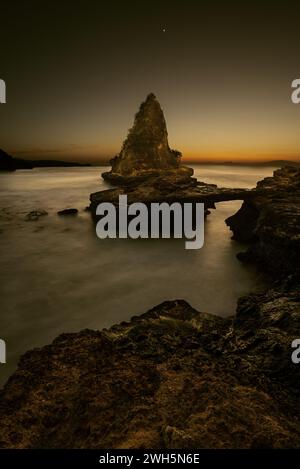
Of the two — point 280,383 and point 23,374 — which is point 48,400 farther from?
point 280,383

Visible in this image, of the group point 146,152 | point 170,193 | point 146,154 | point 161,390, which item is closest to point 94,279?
point 161,390

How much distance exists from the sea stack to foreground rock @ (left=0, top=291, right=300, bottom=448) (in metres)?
38.6

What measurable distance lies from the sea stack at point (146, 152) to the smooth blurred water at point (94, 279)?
3031 cm

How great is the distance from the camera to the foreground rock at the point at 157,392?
195 cm

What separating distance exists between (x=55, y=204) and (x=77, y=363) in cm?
1968

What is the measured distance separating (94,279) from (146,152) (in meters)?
40.5

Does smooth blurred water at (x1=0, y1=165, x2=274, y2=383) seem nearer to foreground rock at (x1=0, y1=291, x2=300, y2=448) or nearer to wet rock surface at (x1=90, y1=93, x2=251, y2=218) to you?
foreground rock at (x1=0, y1=291, x2=300, y2=448)

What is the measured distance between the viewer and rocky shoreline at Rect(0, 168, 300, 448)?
1948 mm

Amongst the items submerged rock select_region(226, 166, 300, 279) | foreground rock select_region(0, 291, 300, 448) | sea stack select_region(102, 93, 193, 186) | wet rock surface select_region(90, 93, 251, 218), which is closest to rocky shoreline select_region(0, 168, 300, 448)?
foreground rock select_region(0, 291, 300, 448)

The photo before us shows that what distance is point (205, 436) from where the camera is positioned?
190cm

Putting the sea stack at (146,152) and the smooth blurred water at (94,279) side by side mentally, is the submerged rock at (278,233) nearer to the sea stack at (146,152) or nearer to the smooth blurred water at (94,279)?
the smooth blurred water at (94,279)

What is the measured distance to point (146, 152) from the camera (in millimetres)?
45656

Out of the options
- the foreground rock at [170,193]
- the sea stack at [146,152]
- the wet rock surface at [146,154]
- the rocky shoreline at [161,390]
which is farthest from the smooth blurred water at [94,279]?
the sea stack at [146,152]

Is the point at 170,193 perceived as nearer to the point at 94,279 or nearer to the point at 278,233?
the point at 94,279
